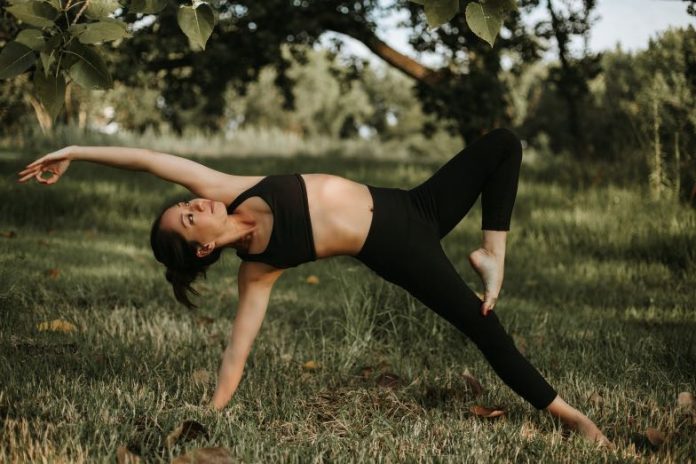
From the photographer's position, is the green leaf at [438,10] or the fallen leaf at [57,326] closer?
the green leaf at [438,10]

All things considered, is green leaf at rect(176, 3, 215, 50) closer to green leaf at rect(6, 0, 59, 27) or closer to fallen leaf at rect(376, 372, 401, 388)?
green leaf at rect(6, 0, 59, 27)

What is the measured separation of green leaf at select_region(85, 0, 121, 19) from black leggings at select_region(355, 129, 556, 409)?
1314 millimetres

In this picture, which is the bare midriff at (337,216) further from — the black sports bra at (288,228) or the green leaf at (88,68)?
the green leaf at (88,68)

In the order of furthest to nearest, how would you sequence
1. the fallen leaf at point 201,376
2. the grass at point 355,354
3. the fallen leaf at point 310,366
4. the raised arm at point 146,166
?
the fallen leaf at point 310,366, the fallen leaf at point 201,376, the raised arm at point 146,166, the grass at point 355,354

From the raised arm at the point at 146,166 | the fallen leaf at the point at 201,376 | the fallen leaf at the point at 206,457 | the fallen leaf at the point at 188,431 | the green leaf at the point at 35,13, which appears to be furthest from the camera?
the fallen leaf at the point at 201,376

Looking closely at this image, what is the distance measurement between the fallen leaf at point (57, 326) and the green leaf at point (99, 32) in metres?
2.26

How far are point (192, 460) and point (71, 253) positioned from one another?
14.5ft

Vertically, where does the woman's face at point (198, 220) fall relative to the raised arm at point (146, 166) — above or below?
below

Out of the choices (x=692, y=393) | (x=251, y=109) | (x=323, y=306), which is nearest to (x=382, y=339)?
(x=323, y=306)

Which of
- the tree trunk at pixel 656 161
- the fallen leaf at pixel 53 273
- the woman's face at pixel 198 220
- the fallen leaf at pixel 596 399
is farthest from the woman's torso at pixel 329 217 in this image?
the tree trunk at pixel 656 161

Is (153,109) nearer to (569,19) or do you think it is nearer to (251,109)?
(251,109)

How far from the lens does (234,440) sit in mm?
2531

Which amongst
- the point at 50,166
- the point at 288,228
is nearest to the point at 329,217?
the point at 288,228

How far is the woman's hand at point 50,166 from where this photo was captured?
2.72m
